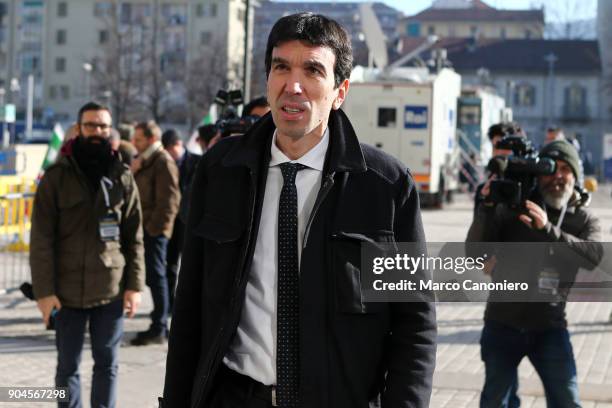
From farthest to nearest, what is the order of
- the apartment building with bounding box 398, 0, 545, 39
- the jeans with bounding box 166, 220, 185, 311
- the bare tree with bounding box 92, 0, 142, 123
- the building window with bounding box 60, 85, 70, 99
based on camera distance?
1. the apartment building with bounding box 398, 0, 545, 39
2. the building window with bounding box 60, 85, 70, 99
3. the bare tree with bounding box 92, 0, 142, 123
4. the jeans with bounding box 166, 220, 185, 311

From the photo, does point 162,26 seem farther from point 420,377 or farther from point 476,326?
point 420,377

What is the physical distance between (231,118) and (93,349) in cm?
264

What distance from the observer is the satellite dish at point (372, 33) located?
1125 inches

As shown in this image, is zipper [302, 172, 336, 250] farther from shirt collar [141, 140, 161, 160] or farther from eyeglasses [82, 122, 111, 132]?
shirt collar [141, 140, 161, 160]

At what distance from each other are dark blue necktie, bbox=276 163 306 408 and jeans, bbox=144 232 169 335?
631cm

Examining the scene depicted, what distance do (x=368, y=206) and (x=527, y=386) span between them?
507cm

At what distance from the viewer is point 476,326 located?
1068 centimetres

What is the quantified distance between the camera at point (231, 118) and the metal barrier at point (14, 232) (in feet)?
10.1

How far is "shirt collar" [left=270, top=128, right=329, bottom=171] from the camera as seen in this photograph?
10.4 ft

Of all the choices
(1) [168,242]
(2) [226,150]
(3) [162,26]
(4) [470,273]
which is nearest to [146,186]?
(1) [168,242]

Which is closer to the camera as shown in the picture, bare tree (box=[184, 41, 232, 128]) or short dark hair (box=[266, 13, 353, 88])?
short dark hair (box=[266, 13, 353, 88])

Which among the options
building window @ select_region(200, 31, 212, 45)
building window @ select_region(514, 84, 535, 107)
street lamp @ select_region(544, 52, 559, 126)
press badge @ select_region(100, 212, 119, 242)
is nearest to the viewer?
press badge @ select_region(100, 212, 119, 242)

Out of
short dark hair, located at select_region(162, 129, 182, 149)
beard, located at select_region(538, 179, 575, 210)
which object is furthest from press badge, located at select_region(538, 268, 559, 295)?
short dark hair, located at select_region(162, 129, 182, 149)

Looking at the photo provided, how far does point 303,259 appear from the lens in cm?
304
